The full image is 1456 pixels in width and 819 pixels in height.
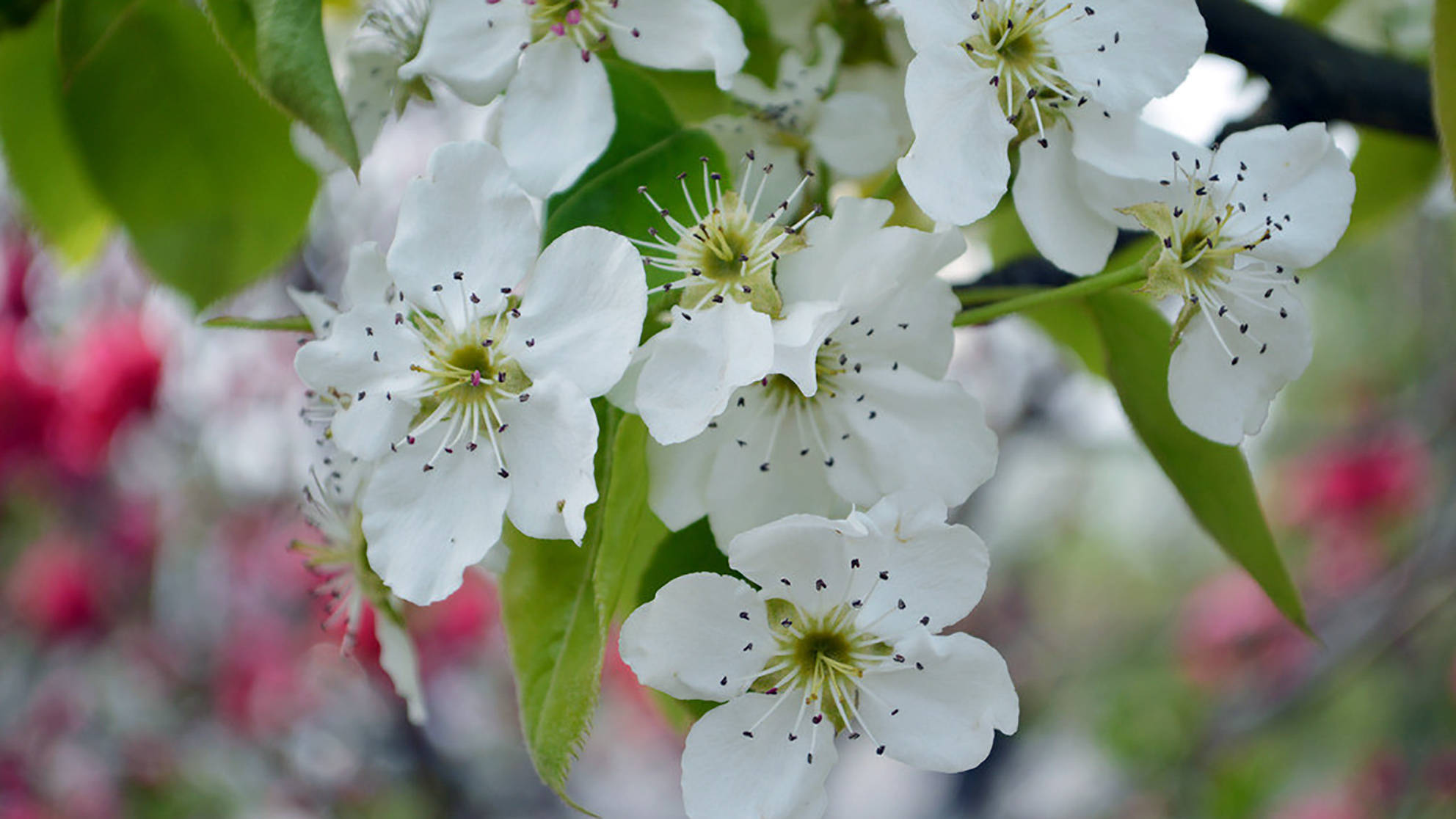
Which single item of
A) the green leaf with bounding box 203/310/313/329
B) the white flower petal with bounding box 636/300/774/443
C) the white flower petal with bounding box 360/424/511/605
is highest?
the white flower petal with bounding box 636/300/774/443

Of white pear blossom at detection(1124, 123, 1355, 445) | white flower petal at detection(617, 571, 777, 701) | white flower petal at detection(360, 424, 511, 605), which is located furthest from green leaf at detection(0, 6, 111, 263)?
white pear blossom at detection(1124, 123, 1355, 445)

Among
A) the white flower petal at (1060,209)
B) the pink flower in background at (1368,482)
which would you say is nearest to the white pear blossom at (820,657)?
the white flower petal at (1060,209)

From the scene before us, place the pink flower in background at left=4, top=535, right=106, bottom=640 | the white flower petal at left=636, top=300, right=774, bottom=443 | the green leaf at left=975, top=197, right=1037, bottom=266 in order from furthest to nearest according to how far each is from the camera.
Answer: the pink flower in background at left=4, top=535, right=106, bottom=640 < the green leaf at left=975, top=197, right=1037, bottom=266 < the white flower petal at left=636, top=300, right=774, bottom=443

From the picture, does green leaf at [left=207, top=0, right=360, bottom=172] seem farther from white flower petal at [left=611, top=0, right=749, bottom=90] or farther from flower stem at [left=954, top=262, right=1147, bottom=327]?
flower stem at [left=954, top=262, right=1147, bottom=327]

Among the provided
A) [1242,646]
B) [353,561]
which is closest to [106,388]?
[353,561]

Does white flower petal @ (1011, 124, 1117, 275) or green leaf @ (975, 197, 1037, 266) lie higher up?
white flower petal @ (1011, 124, 1117, 275)

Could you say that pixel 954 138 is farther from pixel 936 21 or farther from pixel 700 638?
pixel 700 638

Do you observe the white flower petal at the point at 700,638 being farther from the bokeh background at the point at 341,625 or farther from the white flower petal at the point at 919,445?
the bokeh background at the point at 341,625

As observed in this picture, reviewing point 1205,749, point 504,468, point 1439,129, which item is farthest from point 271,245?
point 1205,749
